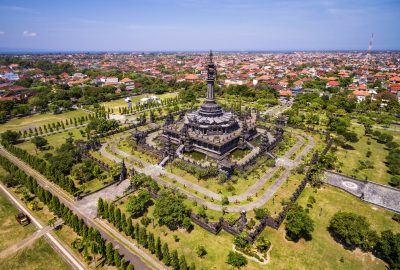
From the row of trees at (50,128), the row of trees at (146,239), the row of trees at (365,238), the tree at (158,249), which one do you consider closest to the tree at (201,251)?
the row of trees at (146,239)

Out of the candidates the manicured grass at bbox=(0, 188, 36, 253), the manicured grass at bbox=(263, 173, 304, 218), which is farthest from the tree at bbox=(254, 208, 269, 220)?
the manicured grass at bbox=(0, 188, 36, 253)

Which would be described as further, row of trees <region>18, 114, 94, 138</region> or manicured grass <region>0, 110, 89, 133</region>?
manicured grass <region>0, 110, 89, 133</region>

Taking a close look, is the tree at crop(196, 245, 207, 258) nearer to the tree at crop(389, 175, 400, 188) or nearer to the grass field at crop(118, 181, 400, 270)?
the grass field at crop(118, 181, 400, 270)

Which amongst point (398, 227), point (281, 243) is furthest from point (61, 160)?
point (398, 227)

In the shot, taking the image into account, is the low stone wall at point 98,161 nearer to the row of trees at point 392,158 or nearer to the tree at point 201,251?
the tree at point 201,251

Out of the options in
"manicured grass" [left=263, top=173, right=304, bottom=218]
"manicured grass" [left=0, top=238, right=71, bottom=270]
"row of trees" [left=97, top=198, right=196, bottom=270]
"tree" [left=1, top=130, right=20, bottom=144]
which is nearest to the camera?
"row of trees" [left=97, top=198, right=196, bottom=270]
